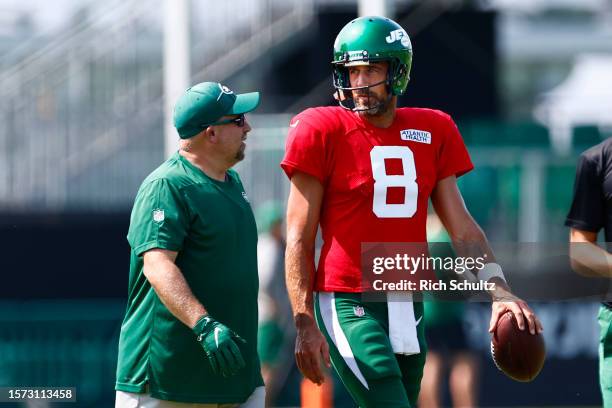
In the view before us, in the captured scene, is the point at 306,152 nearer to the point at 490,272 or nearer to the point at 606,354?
the point at 490,272

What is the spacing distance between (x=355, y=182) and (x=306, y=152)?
0.24 m

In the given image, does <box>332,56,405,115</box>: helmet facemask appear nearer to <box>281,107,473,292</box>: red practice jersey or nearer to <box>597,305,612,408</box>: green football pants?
<box>281,107,473,292</box>: red practice jersey

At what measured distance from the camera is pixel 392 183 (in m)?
5.37

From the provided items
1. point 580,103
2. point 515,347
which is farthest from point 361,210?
point 580,103

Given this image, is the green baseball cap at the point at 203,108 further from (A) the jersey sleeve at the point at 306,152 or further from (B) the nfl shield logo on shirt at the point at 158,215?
(B) the nfl shield logo on shirt at the point at 158,215

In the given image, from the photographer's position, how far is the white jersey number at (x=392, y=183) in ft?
17.6

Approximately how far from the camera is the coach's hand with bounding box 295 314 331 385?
5145 mm

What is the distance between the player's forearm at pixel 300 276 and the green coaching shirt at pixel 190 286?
184 millimetres

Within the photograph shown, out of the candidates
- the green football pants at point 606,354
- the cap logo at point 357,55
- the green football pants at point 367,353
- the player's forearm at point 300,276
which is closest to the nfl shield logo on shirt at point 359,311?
the green football pants at point 367,353

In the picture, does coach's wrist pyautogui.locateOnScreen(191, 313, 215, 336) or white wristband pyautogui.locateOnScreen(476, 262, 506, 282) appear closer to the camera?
coach's wrist pyautogui.locateOnScreen(191, 313, 215, 336)

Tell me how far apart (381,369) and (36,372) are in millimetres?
5946

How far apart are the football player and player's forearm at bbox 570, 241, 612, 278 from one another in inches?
29.0

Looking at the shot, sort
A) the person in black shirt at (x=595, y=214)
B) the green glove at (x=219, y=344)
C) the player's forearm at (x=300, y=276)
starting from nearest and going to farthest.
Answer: the green glove at (x=219, y=344) < the player's forearm at (x=300, y=276) < the person in black shirt at (x=595, y=214)

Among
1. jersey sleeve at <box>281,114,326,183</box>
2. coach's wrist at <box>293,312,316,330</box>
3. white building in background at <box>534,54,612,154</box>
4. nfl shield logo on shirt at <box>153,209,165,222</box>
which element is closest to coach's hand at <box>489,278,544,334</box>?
coach's wrist at <box>293,312,316,330</box>
